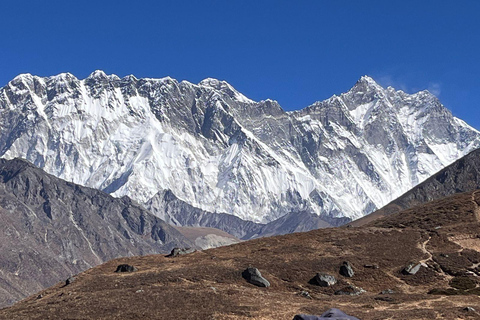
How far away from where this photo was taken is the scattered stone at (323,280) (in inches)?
3173

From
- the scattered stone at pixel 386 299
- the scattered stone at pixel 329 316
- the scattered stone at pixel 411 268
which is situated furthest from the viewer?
the scattered stone at pixel 411 268

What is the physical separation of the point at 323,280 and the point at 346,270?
5.41 meters

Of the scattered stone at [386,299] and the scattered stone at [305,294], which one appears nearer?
the scattered stone at [386,299]

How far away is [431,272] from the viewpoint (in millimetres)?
87625

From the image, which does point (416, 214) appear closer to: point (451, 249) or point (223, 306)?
point (451, 249)

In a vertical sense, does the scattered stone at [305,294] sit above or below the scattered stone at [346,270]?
below

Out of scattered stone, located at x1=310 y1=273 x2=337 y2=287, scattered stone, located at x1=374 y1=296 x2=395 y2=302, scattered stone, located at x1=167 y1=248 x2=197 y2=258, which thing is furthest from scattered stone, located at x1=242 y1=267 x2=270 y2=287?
scattered stone, located at x1=167 y1=248 x2=197 y2=258

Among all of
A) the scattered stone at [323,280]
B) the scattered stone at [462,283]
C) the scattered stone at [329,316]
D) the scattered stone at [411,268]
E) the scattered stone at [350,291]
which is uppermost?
the scattered stone at [411,268]

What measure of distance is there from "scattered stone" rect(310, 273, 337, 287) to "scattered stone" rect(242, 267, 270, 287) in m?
6.47

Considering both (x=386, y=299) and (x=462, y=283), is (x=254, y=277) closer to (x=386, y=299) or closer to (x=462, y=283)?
(x=386, y=299)

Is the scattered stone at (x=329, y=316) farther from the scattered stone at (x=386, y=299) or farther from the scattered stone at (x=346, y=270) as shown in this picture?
the scattered stone at (x=346, y=270)

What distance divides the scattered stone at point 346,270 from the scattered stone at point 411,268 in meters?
7.17

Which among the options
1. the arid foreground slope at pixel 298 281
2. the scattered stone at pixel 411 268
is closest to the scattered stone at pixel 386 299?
the arid foreground slope at pixel 298 281

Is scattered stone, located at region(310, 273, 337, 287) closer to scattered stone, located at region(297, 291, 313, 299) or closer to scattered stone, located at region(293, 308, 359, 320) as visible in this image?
scattered stone, located at region(297, 291, 313, 299)
